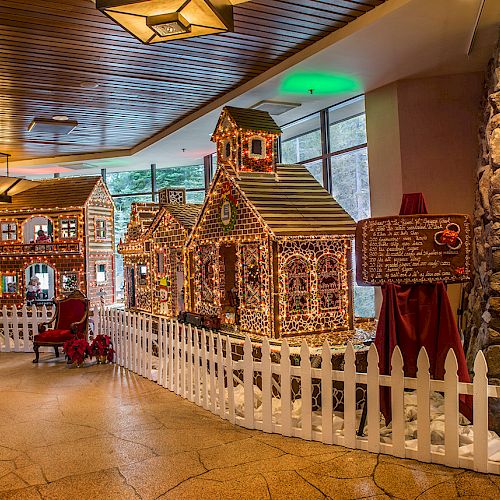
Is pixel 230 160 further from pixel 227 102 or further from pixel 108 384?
pixel 108 384

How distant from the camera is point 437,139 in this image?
383 inches

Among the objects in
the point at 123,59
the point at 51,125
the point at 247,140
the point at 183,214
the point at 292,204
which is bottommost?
the point at 292,204

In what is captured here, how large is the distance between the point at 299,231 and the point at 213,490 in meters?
4.45

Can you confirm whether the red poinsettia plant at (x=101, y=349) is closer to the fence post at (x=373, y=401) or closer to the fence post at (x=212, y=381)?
the fence post at (x=212, y=381)

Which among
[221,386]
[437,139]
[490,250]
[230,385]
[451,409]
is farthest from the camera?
[437,139]

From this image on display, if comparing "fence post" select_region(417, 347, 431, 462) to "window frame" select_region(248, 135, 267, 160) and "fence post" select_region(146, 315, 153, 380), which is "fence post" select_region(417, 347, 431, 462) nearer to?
"fence post" select_region(146, 315, 153, 380)

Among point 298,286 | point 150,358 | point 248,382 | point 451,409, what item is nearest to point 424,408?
point 451,409

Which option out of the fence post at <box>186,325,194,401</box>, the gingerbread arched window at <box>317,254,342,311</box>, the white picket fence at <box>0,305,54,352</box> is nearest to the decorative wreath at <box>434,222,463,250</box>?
the gingerbread arched window at <box>317,254,342,311</box>

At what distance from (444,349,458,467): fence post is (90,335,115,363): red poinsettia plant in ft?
22.6

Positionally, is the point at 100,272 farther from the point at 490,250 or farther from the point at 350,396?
the point at 350,396

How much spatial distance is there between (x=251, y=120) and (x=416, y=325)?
490 cm

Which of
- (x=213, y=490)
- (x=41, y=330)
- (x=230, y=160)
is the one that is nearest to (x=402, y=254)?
(x=213, y=490)

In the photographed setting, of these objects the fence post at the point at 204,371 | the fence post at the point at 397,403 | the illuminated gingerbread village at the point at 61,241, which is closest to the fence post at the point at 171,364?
the fence post at the point at 204,371

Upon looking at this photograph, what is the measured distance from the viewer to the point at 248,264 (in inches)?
350
